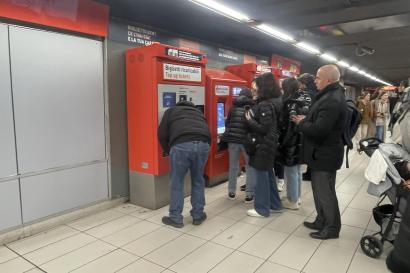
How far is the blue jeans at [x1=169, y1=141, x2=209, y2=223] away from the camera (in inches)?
116

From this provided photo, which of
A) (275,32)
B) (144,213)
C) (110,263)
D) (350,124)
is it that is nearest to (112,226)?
(144,213)

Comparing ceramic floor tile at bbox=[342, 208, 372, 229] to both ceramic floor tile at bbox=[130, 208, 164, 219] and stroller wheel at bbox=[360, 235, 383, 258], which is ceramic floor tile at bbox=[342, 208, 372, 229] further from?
ceramic floor tile at bbox=[130, 208, 164, 219]

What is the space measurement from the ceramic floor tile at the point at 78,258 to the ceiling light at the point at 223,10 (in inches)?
107

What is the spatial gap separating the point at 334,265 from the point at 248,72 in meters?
3.54

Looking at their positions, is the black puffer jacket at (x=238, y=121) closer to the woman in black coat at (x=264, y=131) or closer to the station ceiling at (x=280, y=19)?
→ the woman in black coat at (x=264, y=131)

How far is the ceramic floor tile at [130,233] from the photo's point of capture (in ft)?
9.29

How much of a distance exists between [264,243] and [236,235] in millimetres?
292

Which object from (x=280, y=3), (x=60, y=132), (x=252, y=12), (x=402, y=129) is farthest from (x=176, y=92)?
(x=402, y=129)

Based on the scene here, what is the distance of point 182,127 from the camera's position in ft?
9.68

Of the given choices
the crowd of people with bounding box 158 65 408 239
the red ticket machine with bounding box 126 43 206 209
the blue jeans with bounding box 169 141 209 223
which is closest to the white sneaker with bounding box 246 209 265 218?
the crowd of people with bounding box 158 65 408 239

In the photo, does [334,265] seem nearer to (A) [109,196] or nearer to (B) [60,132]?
(A) [109,196]

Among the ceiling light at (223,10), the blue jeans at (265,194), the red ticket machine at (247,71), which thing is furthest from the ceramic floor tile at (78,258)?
the red ticket machine at (247,71)

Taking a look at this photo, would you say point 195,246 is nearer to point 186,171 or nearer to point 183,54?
point 186,171

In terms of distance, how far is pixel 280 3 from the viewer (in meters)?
4.23
